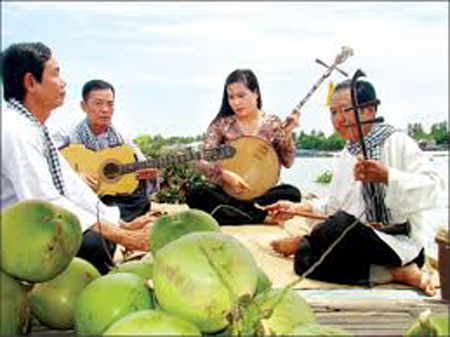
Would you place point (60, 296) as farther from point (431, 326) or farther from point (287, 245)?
point (287, 245)

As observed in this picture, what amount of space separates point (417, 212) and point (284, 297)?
239cm

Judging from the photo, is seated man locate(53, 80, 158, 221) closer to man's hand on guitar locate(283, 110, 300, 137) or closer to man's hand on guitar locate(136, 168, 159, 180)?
man's hand on guitar locate(136, 168, 159, 180)

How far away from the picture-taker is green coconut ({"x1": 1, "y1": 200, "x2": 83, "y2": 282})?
103 centimetres

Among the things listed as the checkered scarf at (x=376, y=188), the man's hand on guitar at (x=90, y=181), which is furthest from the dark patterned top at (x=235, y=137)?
A: the checkered scarf at (x=376, y=188)

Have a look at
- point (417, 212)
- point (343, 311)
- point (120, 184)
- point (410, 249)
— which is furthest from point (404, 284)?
point (120, 184)

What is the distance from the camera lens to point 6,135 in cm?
125

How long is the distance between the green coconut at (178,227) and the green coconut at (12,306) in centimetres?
24

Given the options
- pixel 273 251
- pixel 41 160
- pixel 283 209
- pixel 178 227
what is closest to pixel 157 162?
pixel 273 251

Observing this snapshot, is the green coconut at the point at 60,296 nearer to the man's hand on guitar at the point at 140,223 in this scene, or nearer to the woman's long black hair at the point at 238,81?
the man's hand on guitar at the point at 140,223

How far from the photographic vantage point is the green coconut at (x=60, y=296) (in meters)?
1.11

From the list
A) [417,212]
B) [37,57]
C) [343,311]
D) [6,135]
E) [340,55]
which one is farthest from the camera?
[340,55]

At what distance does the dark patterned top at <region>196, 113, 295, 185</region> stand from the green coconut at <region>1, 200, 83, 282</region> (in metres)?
4.75

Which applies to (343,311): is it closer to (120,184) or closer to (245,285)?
(245,285)

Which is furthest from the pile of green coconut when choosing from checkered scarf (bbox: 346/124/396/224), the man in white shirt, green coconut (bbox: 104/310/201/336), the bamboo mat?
checkered scarf (bbox: 346/124/396/224)
